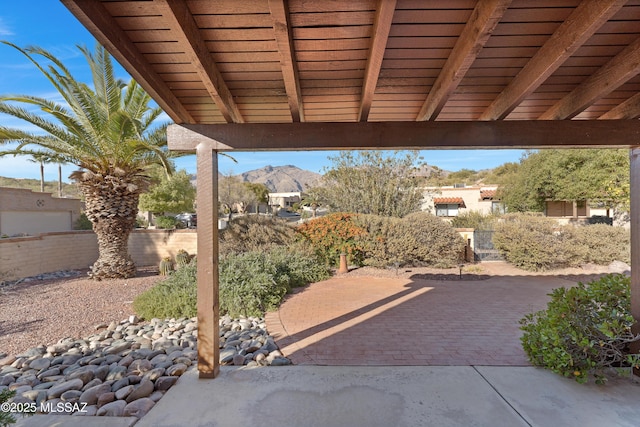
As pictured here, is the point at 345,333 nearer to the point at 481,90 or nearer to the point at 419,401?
the point at 419,401

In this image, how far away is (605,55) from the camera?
246 centimetres

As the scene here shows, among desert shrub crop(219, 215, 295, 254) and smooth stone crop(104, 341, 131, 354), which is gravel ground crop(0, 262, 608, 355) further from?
desert shrub crop(219, 215, 295, 254)

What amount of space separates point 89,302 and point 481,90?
7.82m

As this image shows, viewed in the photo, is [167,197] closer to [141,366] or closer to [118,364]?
[118,364]

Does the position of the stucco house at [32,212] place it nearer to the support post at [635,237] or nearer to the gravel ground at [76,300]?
the gravel ground at [76,300]

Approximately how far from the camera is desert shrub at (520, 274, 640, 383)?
298 centimetres

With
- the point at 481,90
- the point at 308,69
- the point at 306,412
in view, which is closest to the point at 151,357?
the point at 306,412

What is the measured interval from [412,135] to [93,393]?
380 cm

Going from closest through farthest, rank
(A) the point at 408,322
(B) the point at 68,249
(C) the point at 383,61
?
(C) the point at 383,61 → (A) the point at 408,322 → (B) the point at 68,249

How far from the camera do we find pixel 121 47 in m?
2.08

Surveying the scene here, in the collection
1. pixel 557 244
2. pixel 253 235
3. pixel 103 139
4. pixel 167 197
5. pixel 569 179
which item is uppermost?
pixel 103 139

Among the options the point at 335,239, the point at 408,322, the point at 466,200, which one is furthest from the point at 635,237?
the point at 466,200

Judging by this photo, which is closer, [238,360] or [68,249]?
[238,360]

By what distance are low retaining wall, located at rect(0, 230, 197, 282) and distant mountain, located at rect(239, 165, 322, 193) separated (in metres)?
111
